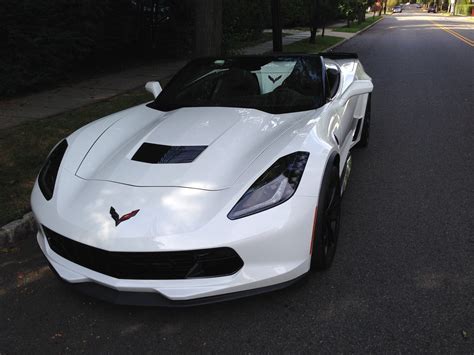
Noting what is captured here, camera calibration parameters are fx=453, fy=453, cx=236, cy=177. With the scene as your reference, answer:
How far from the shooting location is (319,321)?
2.54 m

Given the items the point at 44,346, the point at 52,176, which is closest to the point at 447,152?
the point at 52,176

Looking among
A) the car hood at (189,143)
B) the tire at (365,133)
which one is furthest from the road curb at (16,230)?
the tire at (365,133)

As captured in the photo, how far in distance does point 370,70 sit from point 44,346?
39.2 feet

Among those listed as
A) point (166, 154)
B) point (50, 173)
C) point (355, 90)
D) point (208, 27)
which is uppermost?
point (208, 27)

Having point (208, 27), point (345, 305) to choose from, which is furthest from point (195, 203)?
point (208, 27)

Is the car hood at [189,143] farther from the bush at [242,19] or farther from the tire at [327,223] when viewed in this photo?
the bush at [242,19]

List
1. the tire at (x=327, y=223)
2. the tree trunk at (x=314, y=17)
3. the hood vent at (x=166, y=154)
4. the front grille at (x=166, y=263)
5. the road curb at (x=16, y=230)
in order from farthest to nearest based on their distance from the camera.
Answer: the tree trunk at (x=314, y=17) → the road curb at (x=16, y=230) → the hood vent at (x=166, y=154) → the tire at (x=327, y=223) → the front grille at (x=166, y=263)

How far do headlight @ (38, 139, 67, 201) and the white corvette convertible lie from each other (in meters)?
0.01

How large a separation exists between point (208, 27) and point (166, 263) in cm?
598

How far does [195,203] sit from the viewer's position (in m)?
2.45

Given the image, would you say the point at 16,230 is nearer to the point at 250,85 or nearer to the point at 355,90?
the point at 250,85

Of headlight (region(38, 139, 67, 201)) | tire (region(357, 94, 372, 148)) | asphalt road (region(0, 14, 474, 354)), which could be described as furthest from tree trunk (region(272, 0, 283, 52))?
headlight (region(38, 139, 67, 201))

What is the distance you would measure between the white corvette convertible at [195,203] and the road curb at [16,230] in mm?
Result: 767

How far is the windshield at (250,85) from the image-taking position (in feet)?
12.1
